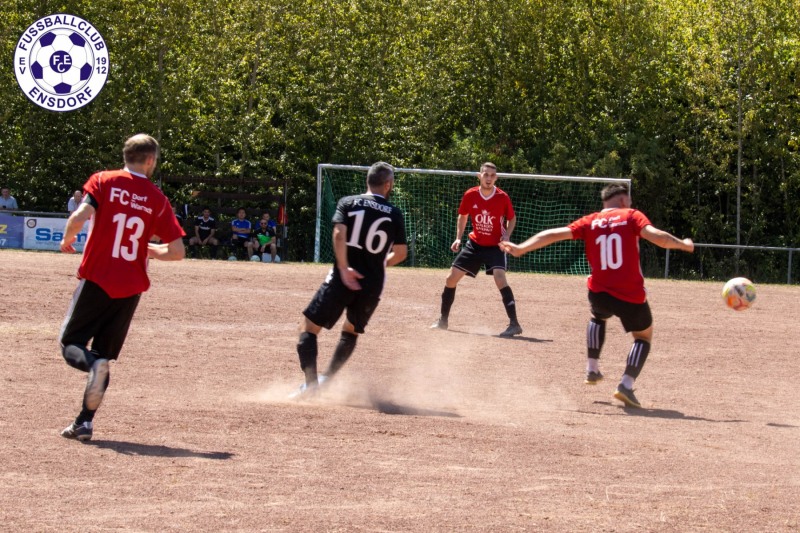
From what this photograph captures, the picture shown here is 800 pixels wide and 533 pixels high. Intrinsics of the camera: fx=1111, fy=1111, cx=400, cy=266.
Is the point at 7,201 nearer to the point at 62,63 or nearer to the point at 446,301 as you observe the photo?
the point at 62,63

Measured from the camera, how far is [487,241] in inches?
533

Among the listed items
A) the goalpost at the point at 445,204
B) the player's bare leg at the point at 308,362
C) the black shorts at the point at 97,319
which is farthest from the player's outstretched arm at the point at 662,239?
the goalpost at the point at 445,204

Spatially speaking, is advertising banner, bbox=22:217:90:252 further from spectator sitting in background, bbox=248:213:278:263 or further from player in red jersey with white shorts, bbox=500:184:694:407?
player in red jersey with white shorts, bbox=500:184:694:407

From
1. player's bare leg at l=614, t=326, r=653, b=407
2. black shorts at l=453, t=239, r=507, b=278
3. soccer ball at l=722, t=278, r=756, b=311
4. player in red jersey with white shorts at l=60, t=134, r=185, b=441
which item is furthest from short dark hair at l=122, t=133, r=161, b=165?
black shorts at l=453, t=239, r=507, b=278

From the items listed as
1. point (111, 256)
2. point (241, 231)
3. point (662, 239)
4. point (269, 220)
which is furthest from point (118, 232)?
point (269, 220)

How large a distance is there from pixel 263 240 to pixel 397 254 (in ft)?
61.5

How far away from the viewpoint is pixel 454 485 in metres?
5.91

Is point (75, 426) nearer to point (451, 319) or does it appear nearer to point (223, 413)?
point (223, 413)

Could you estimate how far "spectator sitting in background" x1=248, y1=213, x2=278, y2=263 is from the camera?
26703mm

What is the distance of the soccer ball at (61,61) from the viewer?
1062 inches

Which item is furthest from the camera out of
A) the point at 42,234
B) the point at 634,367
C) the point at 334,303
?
the point at 42,234

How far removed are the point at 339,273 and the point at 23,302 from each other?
7.08 m

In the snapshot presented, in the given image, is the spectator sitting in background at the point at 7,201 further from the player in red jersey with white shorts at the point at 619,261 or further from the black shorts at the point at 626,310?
the black shorts at the point at 626,310

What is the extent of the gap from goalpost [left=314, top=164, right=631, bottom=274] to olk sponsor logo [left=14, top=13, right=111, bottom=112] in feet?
21.1
